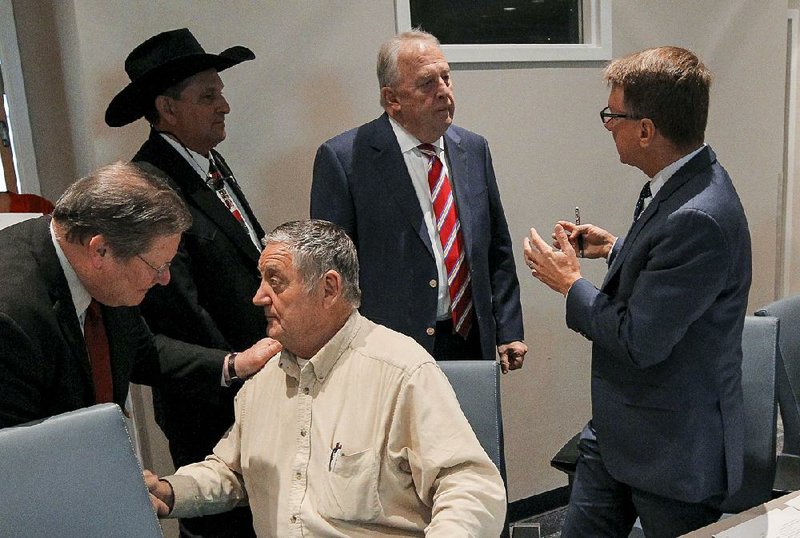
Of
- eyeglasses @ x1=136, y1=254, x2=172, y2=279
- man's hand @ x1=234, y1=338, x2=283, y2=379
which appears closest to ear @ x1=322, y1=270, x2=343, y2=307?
man's hand @ x1=234, y1=338, x2=283, y2=379

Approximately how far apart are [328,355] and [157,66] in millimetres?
942

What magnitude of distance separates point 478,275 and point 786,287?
284 cm

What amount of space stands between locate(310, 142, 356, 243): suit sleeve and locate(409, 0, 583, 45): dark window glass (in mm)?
795

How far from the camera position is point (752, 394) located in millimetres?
2043

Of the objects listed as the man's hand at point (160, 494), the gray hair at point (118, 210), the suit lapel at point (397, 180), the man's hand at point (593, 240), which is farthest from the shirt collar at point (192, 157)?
the man's hand at point (593, 240)

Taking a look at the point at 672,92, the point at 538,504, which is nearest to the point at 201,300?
the point at 672,92

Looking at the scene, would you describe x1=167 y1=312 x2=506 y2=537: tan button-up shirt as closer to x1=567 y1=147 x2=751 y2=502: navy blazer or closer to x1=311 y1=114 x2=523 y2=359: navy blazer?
x1=567 y1=147 x2=751 y2=502: navy blazer

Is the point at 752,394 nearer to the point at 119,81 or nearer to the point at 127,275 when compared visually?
the point at 127,275

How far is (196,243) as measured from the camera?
1.93m

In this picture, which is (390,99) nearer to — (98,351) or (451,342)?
(451,342)

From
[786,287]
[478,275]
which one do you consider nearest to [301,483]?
[478,275]

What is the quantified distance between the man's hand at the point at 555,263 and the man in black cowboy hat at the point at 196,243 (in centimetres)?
74

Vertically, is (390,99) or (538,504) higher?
(390,99)

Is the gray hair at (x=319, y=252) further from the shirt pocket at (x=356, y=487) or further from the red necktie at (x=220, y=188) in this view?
the red necktie at (x=220, y=188)
